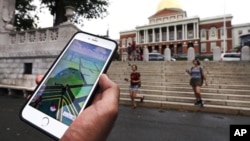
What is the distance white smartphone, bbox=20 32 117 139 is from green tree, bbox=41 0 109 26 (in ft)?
72.9

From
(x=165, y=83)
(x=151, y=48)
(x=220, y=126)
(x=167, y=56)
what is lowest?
(x=220, y=126)

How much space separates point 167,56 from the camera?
78.7 feet

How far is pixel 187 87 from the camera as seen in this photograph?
12.3m

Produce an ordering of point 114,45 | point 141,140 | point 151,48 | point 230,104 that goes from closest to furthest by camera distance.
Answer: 1. point 114,45
2. point 141,140
3. point 230,104
4. point 151,48

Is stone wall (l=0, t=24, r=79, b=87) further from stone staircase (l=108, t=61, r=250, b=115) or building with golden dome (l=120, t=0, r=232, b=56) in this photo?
building with golden dome (l=120, t=0, r=232, b=56)

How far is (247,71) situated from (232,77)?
59.8 inches

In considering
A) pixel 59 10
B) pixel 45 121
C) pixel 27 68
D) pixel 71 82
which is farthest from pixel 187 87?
pixel 59 10

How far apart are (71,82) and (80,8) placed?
24.9m

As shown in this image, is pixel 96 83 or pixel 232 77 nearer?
pixel 96 83

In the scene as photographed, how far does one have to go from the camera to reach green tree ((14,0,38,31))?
27109 mm

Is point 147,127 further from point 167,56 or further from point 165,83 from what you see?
point 167,56

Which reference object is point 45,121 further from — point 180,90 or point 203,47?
point 203,47

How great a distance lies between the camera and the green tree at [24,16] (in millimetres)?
27109

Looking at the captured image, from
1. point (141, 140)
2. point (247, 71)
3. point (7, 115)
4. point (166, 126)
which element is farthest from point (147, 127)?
point (247, 71)
